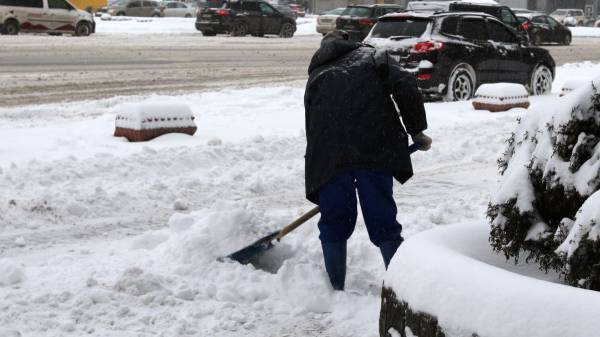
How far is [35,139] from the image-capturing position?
386 inches

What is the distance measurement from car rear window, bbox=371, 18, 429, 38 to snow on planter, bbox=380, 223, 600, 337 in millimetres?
11366

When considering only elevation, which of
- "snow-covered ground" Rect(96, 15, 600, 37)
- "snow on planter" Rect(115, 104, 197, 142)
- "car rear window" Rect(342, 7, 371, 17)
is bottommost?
"snow-covered ground" Rect(96, 15, 600, 37)

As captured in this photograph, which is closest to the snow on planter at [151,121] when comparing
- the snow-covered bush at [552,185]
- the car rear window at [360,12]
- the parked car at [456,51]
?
the parked car at [456,51]

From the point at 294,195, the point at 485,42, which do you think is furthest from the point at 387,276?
the point at 485,42

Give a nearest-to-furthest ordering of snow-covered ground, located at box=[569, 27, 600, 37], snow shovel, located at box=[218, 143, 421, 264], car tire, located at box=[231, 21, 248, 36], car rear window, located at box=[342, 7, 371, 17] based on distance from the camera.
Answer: snow shovel, located at box=[218, 143, 421, 264] → car rear window, located at box=[342, 7, 371, 17] → car tire, located at box=[231, 21, 248, 36] → snow-covered ground, located at box=[569, 27, 600, 37]

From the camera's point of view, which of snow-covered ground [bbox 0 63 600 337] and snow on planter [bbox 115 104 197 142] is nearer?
snow-covered ground [bbox 0 63 600 337]

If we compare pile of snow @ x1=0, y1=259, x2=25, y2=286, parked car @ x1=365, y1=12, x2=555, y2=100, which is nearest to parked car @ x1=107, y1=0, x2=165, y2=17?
parked car @ x1=365, y1=12, x2=555, y2=100

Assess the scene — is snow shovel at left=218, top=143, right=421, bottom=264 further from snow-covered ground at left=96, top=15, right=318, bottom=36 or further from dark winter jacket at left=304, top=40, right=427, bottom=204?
snow-covered ground at left=96, top=15, right=318, bottom=36

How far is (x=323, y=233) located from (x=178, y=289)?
2.68 feet

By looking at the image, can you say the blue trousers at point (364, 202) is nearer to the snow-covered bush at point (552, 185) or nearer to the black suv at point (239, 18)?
the snow-covered bush at point (552, 185)

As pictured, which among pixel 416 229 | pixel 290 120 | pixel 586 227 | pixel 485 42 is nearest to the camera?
pixel 586 227

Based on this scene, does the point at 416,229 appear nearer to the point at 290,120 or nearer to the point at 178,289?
the point at 178,289

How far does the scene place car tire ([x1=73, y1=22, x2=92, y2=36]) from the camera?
30.8 meters

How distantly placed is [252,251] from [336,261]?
2.37 feet
